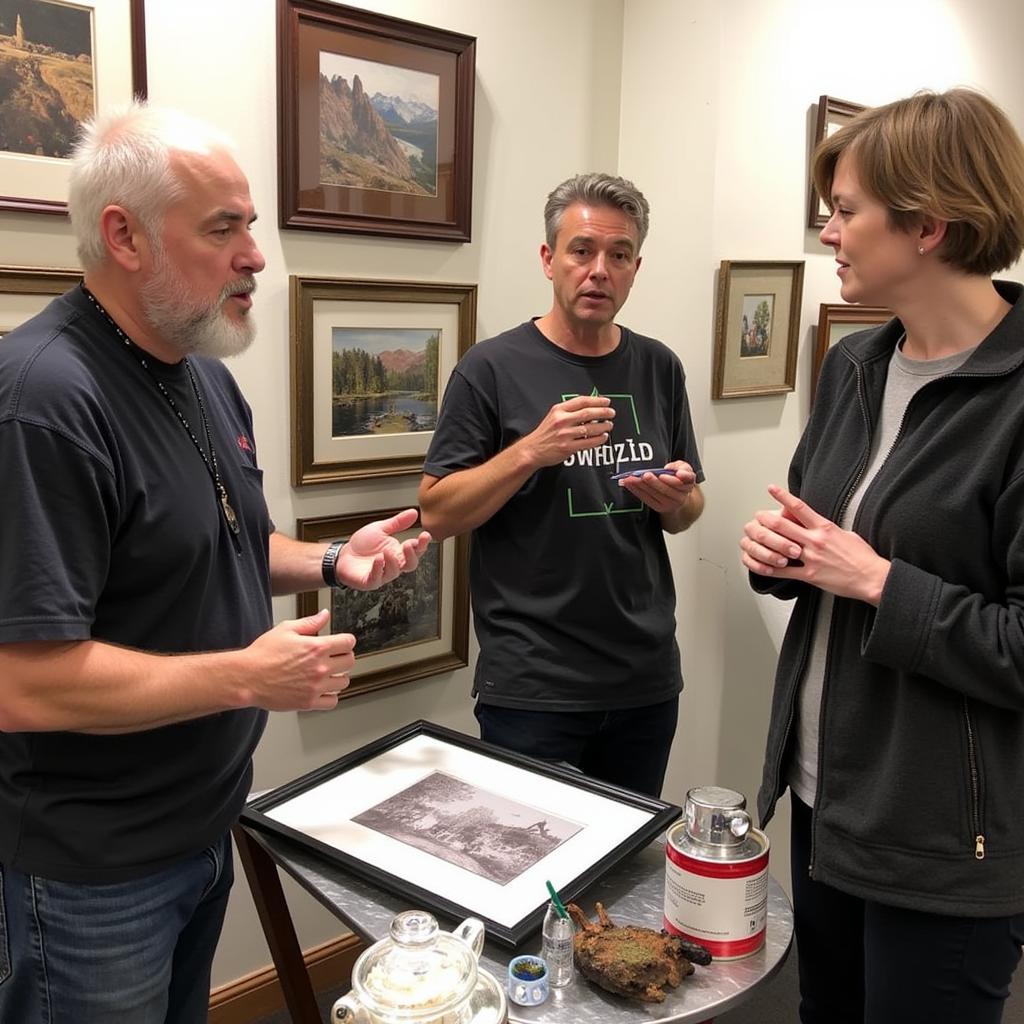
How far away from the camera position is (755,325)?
8.07 ft

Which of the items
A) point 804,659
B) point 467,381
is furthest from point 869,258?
point 467,381

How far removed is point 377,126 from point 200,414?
1.04 metres

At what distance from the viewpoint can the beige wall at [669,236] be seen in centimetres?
217

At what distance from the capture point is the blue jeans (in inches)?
46.3

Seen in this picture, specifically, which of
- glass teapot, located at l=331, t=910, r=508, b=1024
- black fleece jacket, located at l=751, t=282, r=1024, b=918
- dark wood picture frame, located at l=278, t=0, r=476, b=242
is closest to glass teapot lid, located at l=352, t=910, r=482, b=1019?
glass teapot, located at l=331, t=910, r=508, b=1024

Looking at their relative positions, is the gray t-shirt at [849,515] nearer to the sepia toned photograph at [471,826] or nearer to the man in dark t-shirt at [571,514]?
the sepia toned photograph at [471,826]

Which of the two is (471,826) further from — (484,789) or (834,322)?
(834,322)

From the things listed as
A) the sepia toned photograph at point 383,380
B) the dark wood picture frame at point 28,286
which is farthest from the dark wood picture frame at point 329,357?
the dark wood picture frame at point 28,286

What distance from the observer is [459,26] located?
7.22 ft

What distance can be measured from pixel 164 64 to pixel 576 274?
0.86 metres

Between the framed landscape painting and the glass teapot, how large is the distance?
1.45 metres

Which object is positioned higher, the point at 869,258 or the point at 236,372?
the point at 869,258

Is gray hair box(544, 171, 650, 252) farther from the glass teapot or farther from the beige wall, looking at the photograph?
the glass teapot

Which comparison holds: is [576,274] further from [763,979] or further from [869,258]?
[763,979]
